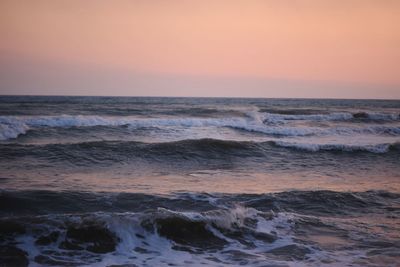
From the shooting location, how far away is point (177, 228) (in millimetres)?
5613

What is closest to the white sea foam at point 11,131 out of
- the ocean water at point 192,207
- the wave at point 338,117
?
the ocean water at point 192,207

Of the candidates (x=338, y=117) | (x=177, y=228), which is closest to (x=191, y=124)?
(x=338, y=117)

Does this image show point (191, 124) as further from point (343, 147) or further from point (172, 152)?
point (343, 147)

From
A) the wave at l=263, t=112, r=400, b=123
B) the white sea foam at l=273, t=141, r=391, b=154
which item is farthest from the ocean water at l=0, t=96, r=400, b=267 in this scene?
the wave at l=263, t=112, r=400, b=123

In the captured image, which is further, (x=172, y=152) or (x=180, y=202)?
(x=172, y=152)

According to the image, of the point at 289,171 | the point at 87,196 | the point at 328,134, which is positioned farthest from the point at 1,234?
the point at 328,134

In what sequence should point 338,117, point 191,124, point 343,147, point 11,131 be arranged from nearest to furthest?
1. point 343,147
2. point 11,131
3. point 191,124
4. point 338,117

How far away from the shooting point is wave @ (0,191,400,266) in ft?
15.7

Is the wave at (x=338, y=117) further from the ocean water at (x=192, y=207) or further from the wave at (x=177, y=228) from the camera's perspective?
the wave at (x=177, y=228)

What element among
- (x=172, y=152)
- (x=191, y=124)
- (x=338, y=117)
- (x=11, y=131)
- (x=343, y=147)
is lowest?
(x=172, y=152)

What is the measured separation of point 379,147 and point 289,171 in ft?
20.0

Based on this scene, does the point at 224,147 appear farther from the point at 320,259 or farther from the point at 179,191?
the point at 320,259

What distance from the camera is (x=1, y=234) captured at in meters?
5.16

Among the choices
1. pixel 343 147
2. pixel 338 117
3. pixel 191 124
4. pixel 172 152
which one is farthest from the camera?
pixel 338 117
